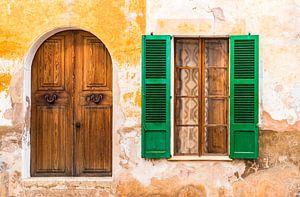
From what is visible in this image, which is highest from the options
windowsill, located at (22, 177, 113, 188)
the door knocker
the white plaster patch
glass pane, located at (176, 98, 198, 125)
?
the door knocker

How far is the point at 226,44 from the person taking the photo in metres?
6.91

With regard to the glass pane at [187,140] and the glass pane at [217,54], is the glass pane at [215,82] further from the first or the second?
the glass pane at [187,140]

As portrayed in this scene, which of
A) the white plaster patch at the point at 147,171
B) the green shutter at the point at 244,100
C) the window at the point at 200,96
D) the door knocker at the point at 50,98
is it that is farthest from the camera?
the door knocker at the point at 50,98

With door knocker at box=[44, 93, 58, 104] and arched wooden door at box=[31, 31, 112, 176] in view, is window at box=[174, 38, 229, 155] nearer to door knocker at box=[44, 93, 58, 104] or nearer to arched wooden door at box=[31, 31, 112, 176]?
arched wooden door at box=[31, 31, 112, 176]

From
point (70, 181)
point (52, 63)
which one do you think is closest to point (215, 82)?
point (52, 63)

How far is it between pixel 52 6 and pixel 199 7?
2052 millimetres

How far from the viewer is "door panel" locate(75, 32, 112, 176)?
23.0 feet

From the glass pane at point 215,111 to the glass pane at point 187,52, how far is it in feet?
1.91

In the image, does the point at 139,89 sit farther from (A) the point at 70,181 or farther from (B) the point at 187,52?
(A) the point at 70,181

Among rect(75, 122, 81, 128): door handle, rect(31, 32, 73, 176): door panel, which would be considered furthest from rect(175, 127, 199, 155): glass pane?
rect(31, 32, 73, 176): door panel

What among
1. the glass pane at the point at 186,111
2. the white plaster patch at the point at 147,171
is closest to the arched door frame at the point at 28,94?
the white plaster patch at the point at 147,171

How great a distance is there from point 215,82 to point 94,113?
178 cm

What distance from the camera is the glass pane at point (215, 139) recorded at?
6.89 m

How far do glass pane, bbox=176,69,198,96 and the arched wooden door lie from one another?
99 centimetres
